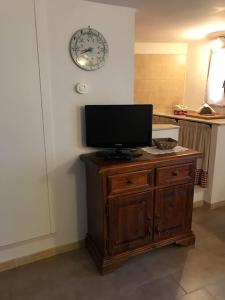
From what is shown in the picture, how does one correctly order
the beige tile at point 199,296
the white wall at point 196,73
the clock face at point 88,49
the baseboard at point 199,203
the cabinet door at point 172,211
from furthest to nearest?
the white wall at point 196,73
the baseboard at point 199,203
the cabinet door at point 172,211
the clock face at point 88,49
the beige tile at point 199,296

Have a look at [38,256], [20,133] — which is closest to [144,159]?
[20,133]

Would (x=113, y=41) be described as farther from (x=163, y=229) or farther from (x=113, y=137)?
(x=163, y=229)

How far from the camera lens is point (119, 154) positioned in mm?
2062

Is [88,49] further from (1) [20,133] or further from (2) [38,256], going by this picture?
(2) [38,256]

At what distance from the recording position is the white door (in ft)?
5.82

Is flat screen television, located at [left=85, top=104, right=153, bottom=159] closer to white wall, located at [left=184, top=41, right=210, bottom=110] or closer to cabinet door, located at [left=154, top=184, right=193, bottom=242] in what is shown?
cabinet door, located at [left=154, top=184, right=193, bottom=242]

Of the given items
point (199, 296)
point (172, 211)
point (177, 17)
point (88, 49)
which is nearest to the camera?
point (199, 296)

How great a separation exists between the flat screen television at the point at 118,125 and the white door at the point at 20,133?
42cm

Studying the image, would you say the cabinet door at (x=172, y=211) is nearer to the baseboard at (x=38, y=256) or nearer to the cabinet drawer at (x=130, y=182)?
the cabinet drawer at (x=130, y=182)

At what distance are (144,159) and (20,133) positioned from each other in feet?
3.25

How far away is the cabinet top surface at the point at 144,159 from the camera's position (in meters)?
1.88

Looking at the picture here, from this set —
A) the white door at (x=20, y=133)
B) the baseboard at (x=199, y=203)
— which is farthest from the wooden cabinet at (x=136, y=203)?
the baseboard at (x=199, y=203)

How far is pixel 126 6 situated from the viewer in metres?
2.08

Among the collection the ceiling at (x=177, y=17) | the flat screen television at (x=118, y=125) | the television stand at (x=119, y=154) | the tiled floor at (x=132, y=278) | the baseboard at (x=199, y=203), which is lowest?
the tiled floor at (x=132, y=278)
